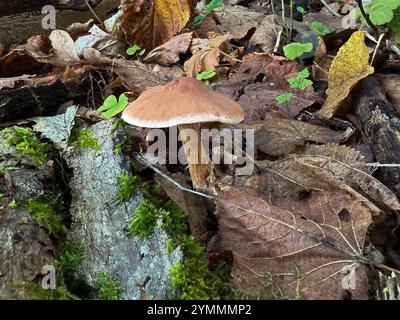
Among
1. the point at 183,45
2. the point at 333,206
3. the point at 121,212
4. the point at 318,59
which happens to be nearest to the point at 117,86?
the point at 183,45

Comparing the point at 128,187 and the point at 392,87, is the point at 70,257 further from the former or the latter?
the point at 392,87

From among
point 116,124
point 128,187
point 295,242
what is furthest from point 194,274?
point 116,124

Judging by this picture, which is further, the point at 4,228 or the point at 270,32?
the point at 270,32

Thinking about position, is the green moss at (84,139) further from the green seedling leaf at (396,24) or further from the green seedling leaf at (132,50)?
the green seedling leaf at (396,24)

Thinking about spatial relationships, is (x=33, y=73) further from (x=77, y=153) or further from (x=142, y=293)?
(x=142, y=293)

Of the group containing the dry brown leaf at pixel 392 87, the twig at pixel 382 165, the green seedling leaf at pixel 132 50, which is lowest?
the green seedling leaf at pixel 132 50

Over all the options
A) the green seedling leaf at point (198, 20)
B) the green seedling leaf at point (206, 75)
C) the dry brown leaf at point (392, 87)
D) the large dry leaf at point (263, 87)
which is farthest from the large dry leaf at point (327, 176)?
the green seedling leaf at point (198, 20)
